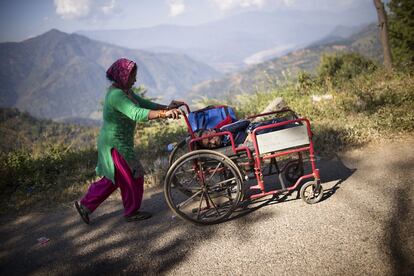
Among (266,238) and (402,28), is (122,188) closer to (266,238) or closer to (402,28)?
(266,238)

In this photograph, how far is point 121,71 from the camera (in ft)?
12.4

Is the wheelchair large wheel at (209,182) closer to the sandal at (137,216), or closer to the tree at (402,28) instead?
the sandal at (137,216)

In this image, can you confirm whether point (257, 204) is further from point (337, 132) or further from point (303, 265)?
point (337, 132)

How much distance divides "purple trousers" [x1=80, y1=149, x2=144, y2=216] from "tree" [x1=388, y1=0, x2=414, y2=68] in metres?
30.0

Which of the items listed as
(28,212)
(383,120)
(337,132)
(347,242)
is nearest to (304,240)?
(347,242)

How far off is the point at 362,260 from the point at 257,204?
1.62 m

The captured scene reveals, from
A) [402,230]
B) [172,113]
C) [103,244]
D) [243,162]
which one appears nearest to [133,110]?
[172,113]

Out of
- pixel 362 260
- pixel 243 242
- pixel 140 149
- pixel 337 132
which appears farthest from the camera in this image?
pixel 140 149

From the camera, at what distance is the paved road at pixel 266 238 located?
2713mm

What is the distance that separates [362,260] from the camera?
2.58 m

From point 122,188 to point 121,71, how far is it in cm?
153

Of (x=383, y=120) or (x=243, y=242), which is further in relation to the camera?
(x=383, y=120)

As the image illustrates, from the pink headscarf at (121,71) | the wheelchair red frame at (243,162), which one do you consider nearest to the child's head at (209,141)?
the wheelchair red frame at (243,162)

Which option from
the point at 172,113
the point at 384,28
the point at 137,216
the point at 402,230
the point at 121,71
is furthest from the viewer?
the point at 384,28
